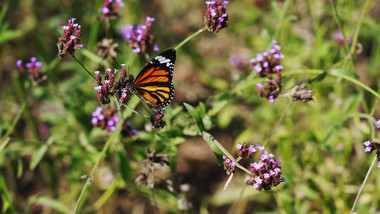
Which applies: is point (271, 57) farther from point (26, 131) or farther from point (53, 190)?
point (26, 131)

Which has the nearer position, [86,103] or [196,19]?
[86,103]

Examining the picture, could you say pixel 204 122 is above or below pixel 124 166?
above

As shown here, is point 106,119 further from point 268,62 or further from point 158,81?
point 268,62

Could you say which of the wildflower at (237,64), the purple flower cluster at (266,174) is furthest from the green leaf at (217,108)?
the wildflower at (237,64)

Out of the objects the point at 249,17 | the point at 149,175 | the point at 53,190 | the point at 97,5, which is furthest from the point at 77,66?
the point at 249,17

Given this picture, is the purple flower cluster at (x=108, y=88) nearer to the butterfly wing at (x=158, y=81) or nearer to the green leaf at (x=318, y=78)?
the butterfly wing at (x=158, y=81)

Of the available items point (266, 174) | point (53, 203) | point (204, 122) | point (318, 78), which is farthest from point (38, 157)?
point (318, 78)

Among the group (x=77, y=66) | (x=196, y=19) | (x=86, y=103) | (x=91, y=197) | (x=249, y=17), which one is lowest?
(x=91, y=197)
